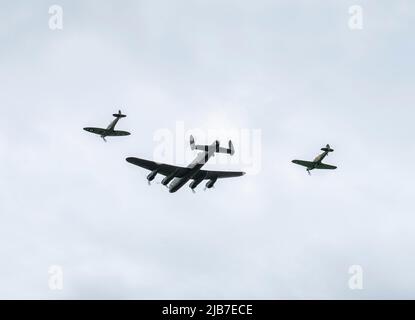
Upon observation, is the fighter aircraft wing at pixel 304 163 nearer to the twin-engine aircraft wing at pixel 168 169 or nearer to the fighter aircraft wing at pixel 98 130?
the twin-engine aircraft wing at pixel 168 169

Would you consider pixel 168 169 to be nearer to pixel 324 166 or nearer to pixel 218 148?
pixel 218 148

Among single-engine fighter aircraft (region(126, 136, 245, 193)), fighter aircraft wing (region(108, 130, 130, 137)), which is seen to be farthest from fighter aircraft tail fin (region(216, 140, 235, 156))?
fighter aircraft wing (region(108, 130, 130, 137))

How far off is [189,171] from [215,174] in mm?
10985

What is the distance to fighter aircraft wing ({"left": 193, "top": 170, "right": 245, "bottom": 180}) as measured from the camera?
11181 cm

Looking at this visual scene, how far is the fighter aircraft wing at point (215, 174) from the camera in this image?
367 feet

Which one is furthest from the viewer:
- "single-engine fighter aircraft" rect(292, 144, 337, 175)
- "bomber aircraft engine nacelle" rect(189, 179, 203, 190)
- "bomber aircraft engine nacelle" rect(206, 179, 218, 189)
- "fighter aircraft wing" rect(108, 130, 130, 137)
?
"fighter aircraft wing" rect(108, 130, 130, 137)

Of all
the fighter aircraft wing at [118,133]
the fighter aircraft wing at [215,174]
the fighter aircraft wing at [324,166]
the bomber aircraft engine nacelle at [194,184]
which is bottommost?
the bomber aircraft engine nacelle at [194,184]

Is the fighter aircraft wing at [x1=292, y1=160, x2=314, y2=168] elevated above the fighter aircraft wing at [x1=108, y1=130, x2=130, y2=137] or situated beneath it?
situated beneath

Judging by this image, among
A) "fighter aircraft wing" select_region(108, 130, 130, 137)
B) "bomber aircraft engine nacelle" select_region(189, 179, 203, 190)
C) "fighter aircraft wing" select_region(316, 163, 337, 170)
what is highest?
"fighter aircraft wing" select_region(108, 130, 130, 137)

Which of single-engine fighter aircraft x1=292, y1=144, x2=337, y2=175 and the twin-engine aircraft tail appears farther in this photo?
single-engine fighter aircraft x1=292, y1=144, x2=337, y2=175

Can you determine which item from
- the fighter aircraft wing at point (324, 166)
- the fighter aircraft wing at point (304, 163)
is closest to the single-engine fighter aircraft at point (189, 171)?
the fighter aircraft wing at point (304, 163)

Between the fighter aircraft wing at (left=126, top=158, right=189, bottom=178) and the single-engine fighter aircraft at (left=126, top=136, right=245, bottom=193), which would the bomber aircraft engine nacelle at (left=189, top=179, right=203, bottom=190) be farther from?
the fighter aircraft wing at (left=126, top=158, right=189, bottom=178)

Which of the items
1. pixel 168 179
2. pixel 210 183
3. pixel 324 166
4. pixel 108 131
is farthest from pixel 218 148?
pixel 324 166
